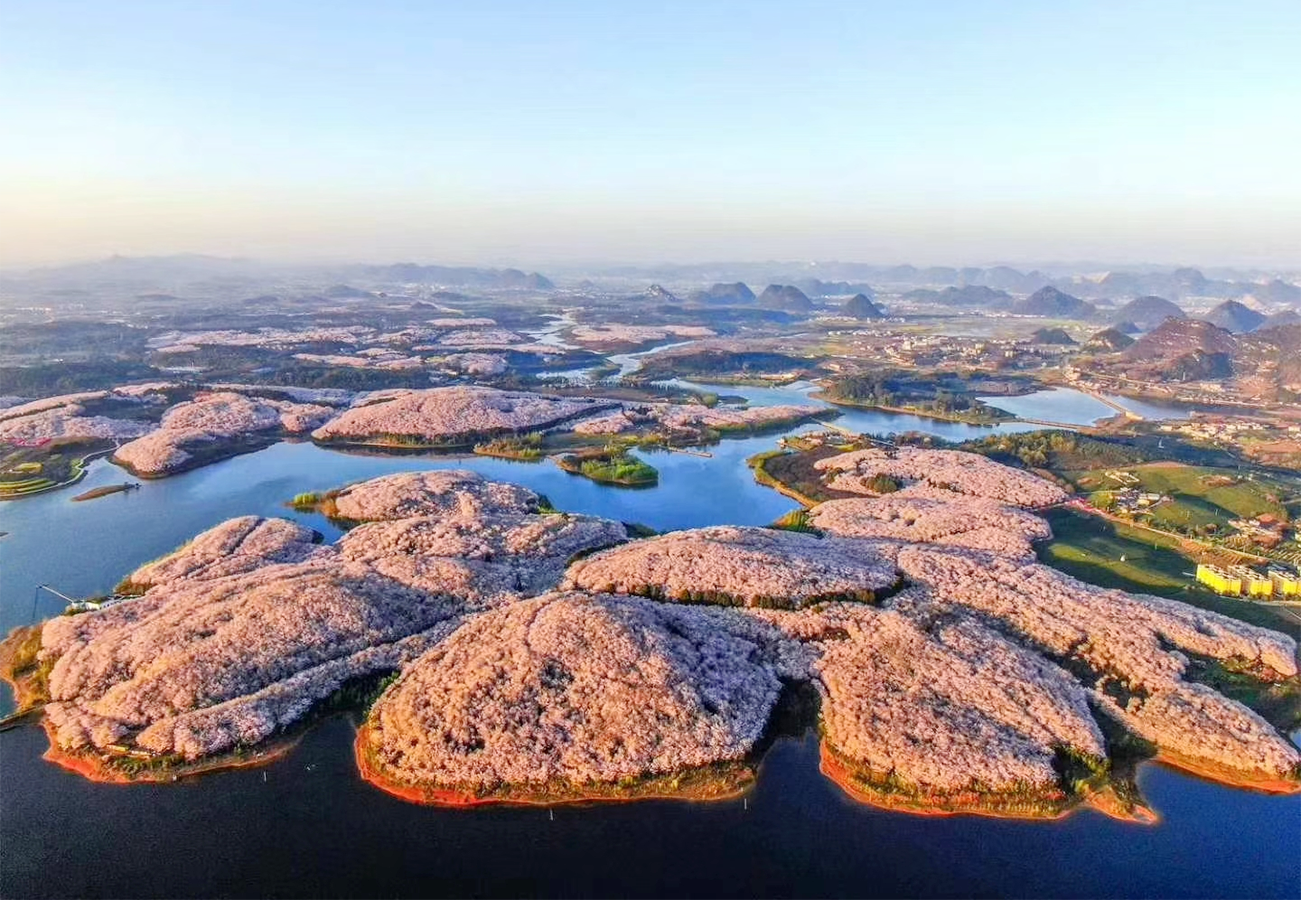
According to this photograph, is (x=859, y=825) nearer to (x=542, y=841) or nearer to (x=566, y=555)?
(x=542, y=841)

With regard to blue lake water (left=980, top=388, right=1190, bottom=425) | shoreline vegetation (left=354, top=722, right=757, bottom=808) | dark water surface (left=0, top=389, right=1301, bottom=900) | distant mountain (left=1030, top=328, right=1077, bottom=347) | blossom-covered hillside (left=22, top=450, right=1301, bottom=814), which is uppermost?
blossom-covered hillside (left=22, top=450, right=1301, bottom=814)

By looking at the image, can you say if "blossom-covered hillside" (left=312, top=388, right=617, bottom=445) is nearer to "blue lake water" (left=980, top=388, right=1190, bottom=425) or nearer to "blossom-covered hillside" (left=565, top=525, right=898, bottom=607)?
"blossom-covered hillside" (left=565, top=525, right=898, bottom=607)

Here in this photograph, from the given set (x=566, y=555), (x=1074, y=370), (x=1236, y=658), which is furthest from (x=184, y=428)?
(x=1074, y=370)

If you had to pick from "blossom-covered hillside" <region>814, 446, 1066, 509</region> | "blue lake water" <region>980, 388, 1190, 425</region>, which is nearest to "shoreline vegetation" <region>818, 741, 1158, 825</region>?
"blossom-covered hillside" <region>814, 446, 1066, 509</region>

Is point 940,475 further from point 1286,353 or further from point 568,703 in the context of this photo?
point 1286,353

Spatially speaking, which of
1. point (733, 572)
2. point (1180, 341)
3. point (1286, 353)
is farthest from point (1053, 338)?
point (733, 572)

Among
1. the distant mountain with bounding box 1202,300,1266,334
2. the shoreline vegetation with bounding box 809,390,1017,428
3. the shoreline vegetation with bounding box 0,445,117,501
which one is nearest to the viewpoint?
the shoreline vegetation with bounding box 0,445,117,501
